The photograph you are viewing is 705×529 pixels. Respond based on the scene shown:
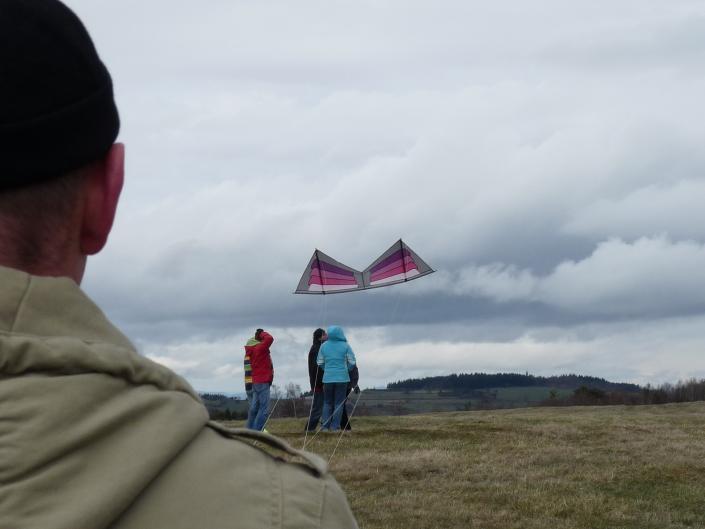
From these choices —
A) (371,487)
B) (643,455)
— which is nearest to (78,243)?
(371,487)

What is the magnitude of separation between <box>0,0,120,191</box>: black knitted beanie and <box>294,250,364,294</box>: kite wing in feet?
A: 57.0

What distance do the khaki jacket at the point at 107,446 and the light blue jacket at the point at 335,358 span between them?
15.8 m

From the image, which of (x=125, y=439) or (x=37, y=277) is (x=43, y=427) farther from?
(x=37, y=277)

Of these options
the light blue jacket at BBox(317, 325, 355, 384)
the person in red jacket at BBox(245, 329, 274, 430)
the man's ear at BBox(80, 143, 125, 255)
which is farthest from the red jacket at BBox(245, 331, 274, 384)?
the man's ear at BBox(80, 143, 125, 255)

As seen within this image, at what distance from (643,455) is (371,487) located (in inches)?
155

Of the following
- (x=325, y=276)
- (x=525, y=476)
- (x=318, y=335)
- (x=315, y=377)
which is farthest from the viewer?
(x=325, y=276)

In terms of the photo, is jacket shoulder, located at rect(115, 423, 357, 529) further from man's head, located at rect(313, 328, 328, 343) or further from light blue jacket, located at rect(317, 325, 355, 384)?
man's head, located at rect(313, 328, 328, 343)

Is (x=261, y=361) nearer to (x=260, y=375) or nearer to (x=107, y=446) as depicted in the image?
(x=260, y=375)

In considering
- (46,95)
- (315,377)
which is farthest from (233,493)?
(315,377)

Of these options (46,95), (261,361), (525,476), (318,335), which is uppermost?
(318,335)

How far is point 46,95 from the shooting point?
1212 mm

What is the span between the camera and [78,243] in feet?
4.20

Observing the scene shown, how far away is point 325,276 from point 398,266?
4.99 feet

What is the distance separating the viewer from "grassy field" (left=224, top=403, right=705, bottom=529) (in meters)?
8.92
